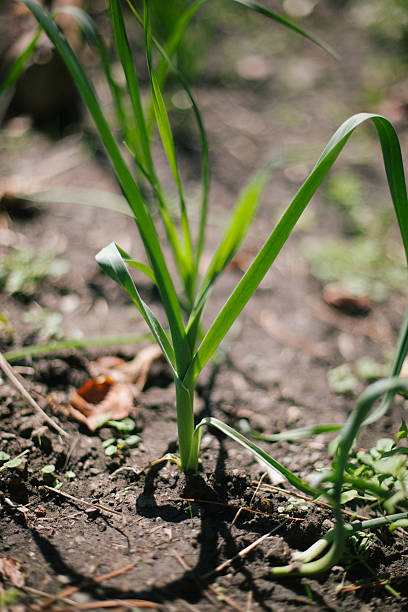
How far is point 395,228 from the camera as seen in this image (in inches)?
77.4

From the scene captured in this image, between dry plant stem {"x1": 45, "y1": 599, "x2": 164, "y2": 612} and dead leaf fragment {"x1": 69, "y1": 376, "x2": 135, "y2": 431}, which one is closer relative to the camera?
dry plant stem {"x1": 45, "y1": 599, "x2": 164, "y2": 612}

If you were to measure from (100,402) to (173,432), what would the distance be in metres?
0.21

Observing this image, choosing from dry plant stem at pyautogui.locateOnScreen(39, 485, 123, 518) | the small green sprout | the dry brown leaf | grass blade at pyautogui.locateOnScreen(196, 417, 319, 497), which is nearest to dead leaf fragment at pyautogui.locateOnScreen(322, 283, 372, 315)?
the small green sprout

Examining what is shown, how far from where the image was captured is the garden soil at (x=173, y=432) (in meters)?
0.84

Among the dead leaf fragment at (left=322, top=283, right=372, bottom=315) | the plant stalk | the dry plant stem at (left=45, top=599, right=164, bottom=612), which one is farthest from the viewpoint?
the dead leaf fragment at (left=322, top=283, right=372, bottom=315)

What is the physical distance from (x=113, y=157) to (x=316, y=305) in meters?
1.09

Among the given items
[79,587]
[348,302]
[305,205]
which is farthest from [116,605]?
[348,302]

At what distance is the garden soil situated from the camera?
32.9 inches

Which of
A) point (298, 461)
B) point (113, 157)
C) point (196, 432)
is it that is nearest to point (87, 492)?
point (196, 432)

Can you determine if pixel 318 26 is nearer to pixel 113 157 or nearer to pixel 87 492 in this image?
pixel 113 157

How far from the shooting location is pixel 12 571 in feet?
2.63

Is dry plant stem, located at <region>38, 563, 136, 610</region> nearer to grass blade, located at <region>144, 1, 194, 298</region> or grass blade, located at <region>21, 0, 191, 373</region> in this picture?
grass blade, located at <region>21, 0, 191, 373</region>

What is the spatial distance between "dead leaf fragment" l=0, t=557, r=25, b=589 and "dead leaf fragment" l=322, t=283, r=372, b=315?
1.27 m

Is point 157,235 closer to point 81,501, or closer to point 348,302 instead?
point 81,501
